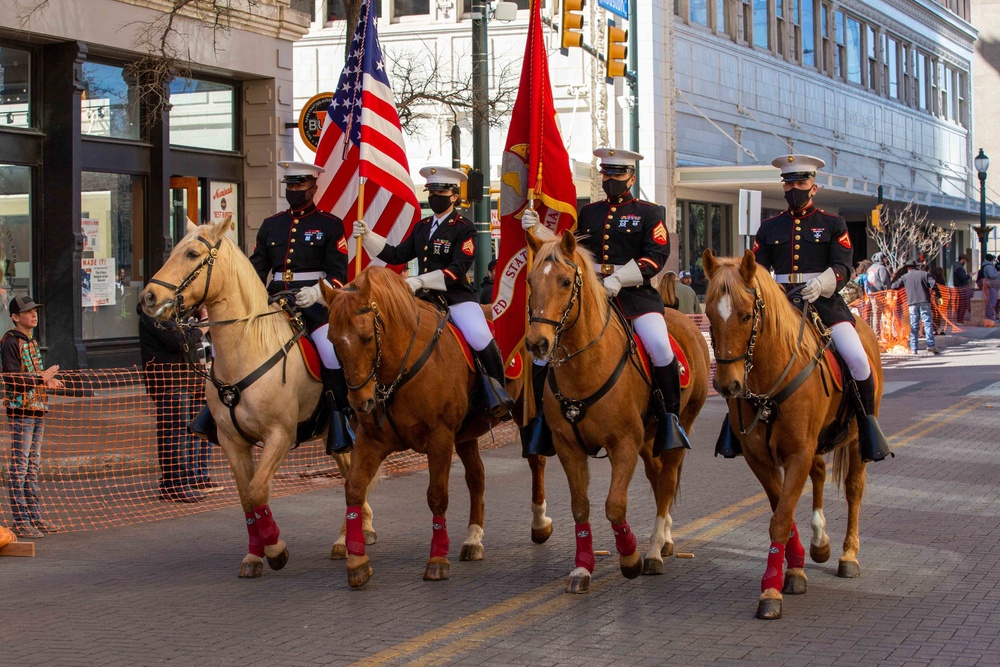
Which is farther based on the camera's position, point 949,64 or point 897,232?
point 949,64

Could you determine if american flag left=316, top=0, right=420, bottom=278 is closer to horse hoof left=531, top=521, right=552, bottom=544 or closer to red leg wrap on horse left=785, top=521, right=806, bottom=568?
horse hoof left=531, top=521, right=552, bottom=544

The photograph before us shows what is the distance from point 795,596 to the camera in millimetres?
7867

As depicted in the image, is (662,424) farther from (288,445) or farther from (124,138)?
(124,138)

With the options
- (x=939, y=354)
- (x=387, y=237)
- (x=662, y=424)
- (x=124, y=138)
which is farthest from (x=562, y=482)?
(x=939, y=354)

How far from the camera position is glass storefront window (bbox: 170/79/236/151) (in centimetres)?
2211

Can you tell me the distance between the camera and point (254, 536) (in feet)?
28.6

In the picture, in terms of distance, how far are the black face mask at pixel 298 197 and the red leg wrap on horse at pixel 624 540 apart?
11.2ft

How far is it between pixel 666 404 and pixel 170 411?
567 cm

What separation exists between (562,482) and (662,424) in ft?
14.0

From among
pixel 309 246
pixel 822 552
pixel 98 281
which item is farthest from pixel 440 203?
pixel 98 281

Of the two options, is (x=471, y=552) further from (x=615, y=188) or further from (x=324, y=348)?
(x=615, y=188)

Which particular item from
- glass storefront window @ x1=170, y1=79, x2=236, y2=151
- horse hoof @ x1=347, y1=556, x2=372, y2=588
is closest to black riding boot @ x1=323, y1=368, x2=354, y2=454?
horse hoof @ x1=347, y1=556, x2=372, y2=588

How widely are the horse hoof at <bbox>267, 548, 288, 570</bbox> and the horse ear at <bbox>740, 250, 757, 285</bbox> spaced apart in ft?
11.7

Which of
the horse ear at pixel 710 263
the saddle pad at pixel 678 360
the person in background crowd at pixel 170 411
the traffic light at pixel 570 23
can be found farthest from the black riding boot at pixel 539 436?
the traffic light at pixel 570 23
